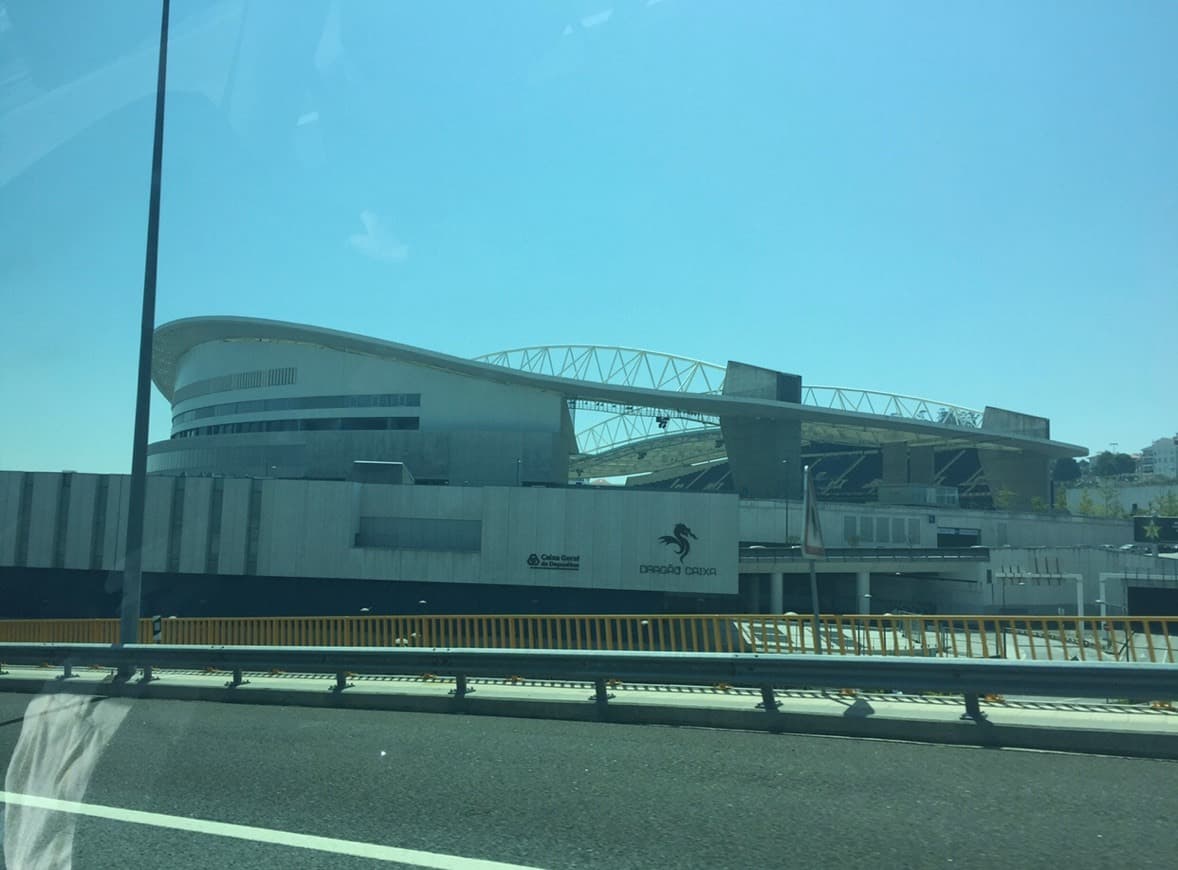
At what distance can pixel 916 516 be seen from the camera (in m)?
62.8

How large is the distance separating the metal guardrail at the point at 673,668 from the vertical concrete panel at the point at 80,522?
3431 centimetres

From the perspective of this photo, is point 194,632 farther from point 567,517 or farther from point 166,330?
point 166,330

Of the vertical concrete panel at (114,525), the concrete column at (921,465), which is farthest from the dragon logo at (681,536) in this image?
the concrete column at (921,465)

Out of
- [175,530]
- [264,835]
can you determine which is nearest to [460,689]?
[264,835]

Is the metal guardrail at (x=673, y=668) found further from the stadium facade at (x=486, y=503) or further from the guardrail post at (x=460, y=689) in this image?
the stadium facade at (x=486, y=503)

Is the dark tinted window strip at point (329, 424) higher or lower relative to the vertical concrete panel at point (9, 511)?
higher

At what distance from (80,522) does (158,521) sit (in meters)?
4.02

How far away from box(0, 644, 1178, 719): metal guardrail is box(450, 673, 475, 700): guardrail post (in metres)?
0.01

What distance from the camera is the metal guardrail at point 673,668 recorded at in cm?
702

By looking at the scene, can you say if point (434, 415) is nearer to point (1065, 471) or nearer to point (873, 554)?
point (873, 554)

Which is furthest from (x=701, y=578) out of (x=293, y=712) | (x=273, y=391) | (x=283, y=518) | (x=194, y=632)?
(x=273, y=391)

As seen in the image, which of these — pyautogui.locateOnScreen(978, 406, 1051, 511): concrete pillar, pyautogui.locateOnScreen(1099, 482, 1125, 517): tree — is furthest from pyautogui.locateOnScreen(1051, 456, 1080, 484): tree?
pyautogui.locateOnScreen(978, 406, 1051, 511): concrete pillar

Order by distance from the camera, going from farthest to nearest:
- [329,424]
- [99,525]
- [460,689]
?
[329,424] < [99,525] < [460,689]

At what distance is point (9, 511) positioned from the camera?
1638 inches
